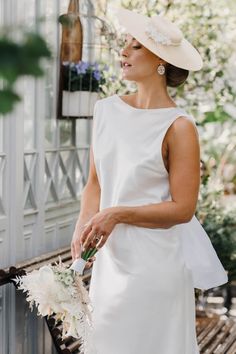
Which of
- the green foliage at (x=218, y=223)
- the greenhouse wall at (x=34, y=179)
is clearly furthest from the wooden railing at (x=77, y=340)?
the green foliage at (x=218, y=223)

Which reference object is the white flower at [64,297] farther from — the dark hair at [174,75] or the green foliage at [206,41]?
the green foliage at [206,41]

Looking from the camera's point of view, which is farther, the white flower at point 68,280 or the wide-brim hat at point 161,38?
the wide-brim hat at point 161,38

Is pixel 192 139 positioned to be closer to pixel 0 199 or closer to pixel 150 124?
pixel 150 124

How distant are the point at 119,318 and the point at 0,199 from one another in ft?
4.94

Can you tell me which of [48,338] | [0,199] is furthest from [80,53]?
[48,338]

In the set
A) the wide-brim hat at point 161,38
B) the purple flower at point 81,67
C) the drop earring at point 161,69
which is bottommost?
the purple flower at point 81,67

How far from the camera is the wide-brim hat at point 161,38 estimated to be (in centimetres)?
273

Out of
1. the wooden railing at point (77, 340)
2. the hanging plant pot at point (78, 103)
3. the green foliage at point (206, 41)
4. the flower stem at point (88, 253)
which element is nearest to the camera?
the flower stem at point (88, 253)

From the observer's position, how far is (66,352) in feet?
12.6

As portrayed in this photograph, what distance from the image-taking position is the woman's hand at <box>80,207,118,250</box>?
2570 millimetres

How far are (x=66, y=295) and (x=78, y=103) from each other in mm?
2711

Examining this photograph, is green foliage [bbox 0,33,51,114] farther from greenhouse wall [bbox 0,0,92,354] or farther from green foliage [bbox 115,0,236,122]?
green foliage [bbox 115,0,236,122]

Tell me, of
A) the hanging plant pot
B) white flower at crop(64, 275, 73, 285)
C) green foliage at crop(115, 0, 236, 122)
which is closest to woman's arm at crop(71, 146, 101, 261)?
white flower at crop(64, 275, 73, 285)

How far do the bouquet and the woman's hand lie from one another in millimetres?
38
